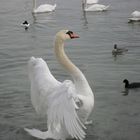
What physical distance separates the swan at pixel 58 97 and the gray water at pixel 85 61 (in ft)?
1.92

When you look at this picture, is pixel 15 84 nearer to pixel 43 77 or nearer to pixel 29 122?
pixel 29 122

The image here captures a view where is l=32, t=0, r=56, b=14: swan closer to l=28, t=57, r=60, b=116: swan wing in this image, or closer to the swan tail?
l=28, t=57, r=60, b=116: swan wing

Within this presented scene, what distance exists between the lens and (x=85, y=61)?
39.3ft

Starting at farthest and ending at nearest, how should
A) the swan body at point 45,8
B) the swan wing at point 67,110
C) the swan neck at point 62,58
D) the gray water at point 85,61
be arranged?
1. the swan body at point 45,8
2. the gray water at point 85,61
3. the swan neck at point 62,58
4. the swan wing at point 67,110

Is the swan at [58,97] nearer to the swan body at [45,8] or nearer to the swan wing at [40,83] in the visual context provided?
the swan wing at [40,83]

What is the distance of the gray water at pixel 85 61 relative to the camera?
7734mm

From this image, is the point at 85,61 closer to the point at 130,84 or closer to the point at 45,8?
the point at 130,84

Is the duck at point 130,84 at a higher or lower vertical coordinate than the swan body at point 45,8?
lower

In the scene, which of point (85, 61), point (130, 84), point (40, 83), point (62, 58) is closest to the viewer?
point (40, 83)

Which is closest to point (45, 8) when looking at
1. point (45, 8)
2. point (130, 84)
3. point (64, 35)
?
point (45, 8)

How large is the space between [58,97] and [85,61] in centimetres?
620

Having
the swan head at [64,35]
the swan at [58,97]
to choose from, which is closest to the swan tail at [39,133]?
the swan at [58,97]

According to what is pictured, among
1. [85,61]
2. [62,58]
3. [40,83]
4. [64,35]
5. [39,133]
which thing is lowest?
[39,133]

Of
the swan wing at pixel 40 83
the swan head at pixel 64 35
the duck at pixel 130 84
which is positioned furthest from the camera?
the duck at pixel 130 84
